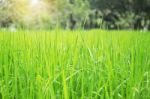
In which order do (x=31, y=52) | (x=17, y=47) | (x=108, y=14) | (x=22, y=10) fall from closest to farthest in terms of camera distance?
(x=31, y=52), (x=17, y=47), (x=22, y=10), (x=108, y=14)

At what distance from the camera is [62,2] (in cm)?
2042

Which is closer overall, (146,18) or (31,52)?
(31,52)

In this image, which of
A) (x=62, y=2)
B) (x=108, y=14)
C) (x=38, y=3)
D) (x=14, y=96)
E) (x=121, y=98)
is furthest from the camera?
(x=62, y=2)

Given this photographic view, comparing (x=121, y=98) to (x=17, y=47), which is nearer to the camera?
(x=121, y=98)

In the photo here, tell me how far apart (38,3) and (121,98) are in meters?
16.1

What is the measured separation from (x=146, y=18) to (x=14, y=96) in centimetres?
1643

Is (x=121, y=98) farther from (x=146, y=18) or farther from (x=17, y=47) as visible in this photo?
(x=146, y=18)

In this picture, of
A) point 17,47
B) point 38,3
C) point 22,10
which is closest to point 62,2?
point 38,3

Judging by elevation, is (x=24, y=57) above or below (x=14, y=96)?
above

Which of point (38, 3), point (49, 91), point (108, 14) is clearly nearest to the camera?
point (49, 91)

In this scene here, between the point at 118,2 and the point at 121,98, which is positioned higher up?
the point at 118,2

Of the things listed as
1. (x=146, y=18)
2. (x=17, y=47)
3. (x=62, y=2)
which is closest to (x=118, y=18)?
(x=146, y=18)

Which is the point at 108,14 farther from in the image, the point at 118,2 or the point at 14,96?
the point at 14,96

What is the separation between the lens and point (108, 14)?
18.4m
